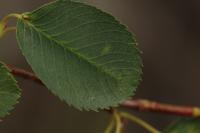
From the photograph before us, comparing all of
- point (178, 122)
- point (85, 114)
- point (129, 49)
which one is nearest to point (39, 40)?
point (129, 49)

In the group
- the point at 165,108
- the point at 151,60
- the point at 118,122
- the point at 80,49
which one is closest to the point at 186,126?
the point at 165,108

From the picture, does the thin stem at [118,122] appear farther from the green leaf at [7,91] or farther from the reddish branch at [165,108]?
the green leaf at [7,91]

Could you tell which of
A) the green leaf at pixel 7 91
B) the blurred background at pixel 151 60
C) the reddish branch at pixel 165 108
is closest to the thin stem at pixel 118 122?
the reddish branch at pixel 165 108

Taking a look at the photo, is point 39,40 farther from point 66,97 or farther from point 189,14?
point 189,14

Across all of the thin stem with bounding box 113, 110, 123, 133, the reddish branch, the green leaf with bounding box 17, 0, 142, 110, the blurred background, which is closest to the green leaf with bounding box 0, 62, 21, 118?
the green leaf with bounding box 17, 0, 142, 110

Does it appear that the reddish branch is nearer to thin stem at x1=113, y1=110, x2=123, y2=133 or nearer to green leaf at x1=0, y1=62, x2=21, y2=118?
thin stem at x1=113, y1=110, x2=123, y2=133
